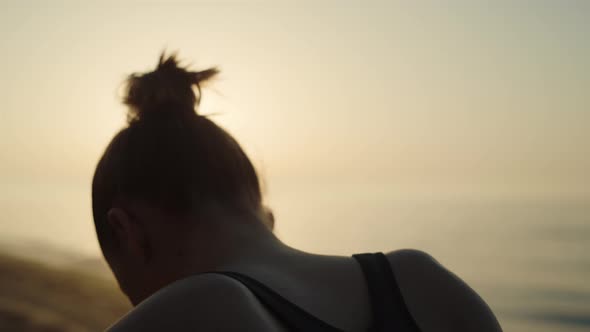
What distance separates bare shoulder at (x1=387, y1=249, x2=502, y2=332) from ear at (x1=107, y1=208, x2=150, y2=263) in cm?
33

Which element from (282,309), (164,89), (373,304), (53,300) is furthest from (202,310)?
(53,300)

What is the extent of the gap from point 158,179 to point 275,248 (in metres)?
0.17

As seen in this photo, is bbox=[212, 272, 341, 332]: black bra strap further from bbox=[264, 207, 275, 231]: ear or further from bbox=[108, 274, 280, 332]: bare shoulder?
bbox=[264, 207, 275, 231]: ear

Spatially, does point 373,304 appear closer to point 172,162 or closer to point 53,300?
point 172,162

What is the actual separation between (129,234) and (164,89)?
0.20 metres

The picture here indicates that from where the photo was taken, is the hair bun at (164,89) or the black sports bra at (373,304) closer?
the black sports bra at (373,304)

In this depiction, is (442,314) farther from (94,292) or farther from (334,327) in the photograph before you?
(94,292)

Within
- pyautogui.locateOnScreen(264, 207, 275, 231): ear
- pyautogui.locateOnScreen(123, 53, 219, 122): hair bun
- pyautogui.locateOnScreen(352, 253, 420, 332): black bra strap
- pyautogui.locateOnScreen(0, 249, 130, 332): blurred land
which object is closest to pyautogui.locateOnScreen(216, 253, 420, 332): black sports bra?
pyautogui.locateOnScreen(352, 253, 420, 332): black bra strap

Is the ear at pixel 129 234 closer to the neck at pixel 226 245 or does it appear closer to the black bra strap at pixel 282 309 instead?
the neck at pixel 226 245

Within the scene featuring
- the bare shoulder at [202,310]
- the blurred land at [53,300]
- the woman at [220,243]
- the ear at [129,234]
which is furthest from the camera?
the blurred land at [53,300]

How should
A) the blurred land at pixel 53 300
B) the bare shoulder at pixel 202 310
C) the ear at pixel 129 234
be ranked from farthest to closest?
the blurred land at pixel 53 300 < the ear at pixel 129 234 < the bare shoulder at pixel 202 310

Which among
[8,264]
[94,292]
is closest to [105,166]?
[94,292]

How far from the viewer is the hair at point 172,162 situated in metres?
0.82

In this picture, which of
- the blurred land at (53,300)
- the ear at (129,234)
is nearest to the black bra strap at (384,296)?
the ear at (129,234)
